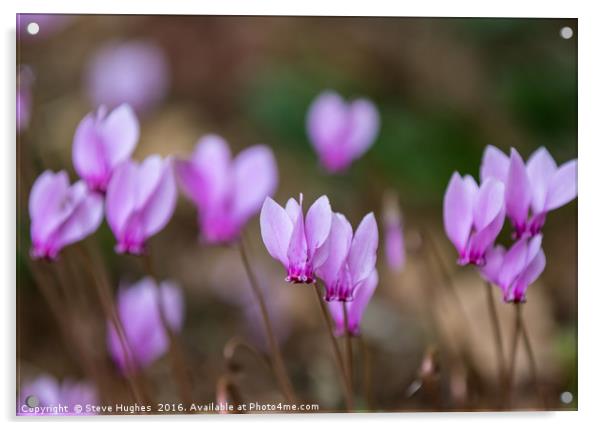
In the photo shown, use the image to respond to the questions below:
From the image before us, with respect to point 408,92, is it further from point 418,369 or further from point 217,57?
point 418,369

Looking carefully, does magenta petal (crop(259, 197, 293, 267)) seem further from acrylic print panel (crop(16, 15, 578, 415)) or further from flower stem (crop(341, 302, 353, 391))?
flower stem (crop(341, 302, 353, 391))

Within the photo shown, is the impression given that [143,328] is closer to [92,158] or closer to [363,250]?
[92,158]

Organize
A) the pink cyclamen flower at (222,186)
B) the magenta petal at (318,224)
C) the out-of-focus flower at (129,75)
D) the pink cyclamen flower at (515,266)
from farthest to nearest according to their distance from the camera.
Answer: the out-of-focus flower at (129,75) → the pink cyclamen flower at (222,186) → the pink cyclamen flower at (515,266) → the magenta petal at (318,224)

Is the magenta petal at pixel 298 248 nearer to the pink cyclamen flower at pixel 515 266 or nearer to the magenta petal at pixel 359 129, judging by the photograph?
the pink cyclamen flower at pixel 515 266

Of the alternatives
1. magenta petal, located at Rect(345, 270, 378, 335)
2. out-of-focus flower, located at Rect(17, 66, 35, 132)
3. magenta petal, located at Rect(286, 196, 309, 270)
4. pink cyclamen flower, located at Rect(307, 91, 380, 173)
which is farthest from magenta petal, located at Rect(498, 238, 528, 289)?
out-of-focus flower, located at Rect(17, 66, 35, 132)

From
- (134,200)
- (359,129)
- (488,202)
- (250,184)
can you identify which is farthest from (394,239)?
(134,200)

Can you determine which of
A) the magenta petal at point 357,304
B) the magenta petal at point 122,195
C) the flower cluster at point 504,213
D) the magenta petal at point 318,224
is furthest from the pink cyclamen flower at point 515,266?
the magenta petal at point 122,195

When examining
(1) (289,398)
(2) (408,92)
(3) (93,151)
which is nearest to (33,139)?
(3) (93,151)
